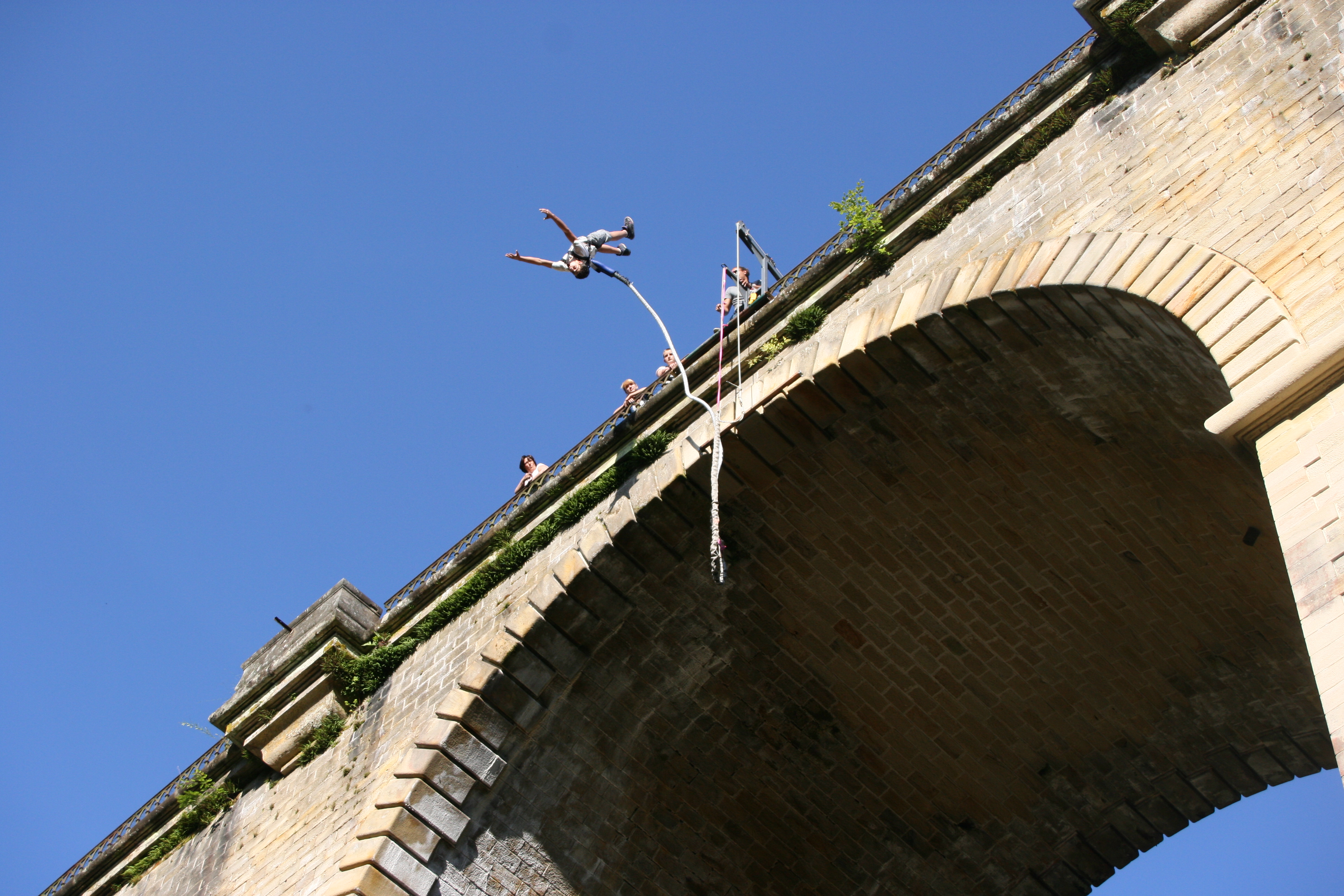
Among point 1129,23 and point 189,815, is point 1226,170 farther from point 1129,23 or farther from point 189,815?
point 189,815

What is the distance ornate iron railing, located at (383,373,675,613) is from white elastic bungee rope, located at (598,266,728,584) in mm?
878

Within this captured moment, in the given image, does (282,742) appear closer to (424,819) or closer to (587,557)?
(424,819)

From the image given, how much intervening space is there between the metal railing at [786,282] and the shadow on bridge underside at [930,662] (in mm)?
1615

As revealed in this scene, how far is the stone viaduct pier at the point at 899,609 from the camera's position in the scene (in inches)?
377

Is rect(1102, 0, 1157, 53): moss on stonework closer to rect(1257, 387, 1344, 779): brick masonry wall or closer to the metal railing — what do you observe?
the metal railing

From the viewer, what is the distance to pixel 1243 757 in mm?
11773

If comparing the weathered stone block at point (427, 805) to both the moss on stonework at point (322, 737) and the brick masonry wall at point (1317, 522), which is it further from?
the brick masonry wall at point (1317, 522)

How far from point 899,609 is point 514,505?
158 inches

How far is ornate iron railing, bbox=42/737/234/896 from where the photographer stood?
13.7m

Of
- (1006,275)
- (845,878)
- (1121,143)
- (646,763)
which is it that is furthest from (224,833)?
(1121,143)

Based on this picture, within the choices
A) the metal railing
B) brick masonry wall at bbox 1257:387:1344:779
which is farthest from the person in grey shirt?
brick masonry wall at bbox 1257:387:1344:779

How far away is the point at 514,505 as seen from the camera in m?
13.2

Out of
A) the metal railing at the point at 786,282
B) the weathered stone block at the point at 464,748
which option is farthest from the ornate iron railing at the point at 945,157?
the weathered stone block at the point at 464,748

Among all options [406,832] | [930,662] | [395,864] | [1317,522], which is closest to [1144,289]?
[1317,522]
